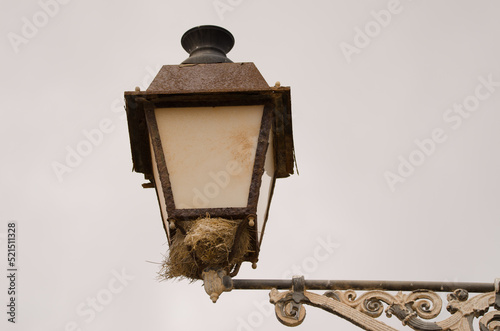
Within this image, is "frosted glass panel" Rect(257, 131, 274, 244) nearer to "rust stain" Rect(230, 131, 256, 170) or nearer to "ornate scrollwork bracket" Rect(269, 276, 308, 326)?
"rust stain" Rect(230, 131, 256, 170)

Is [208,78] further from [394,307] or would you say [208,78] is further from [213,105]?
[394,307]

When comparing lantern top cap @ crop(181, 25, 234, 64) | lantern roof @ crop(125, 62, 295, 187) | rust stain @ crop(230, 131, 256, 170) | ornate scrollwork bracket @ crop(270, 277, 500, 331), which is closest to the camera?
ornate scrollwork bracket @ crop(270, 277, 500, 331)

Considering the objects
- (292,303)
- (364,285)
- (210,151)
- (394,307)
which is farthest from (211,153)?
(394,307)

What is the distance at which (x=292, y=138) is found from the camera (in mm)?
3957

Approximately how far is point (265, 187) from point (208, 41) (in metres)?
1.09

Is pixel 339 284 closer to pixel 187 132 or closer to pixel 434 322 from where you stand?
pixel 434 322

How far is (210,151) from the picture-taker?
141 inches

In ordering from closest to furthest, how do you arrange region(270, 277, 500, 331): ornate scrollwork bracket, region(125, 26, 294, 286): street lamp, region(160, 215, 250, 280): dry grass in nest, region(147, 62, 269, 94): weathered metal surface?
1. region(270, 277, 500, 331): ornate scrollwork bracket
2. region(160, 215, 250, 280): dry grass in nest
3. region(125, 26, 294, 286): street lamp
4. region(147, 62, 269, 94): weathered metal surface

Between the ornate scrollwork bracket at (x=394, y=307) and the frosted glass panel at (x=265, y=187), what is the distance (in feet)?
1.67

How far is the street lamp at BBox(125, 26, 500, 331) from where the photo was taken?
3.04 m

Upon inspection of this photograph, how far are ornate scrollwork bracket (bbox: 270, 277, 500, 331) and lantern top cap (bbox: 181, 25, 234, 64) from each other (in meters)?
1.69

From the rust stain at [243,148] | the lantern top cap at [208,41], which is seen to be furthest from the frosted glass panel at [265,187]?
the lantern top cap at [208,41]

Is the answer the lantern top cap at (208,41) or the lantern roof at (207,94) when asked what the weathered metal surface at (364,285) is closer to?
the lantern roof at (207,94)

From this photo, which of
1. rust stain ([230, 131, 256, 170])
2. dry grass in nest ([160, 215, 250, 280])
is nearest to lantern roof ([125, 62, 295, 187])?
rust stain ([230, 131, 256, 170])
